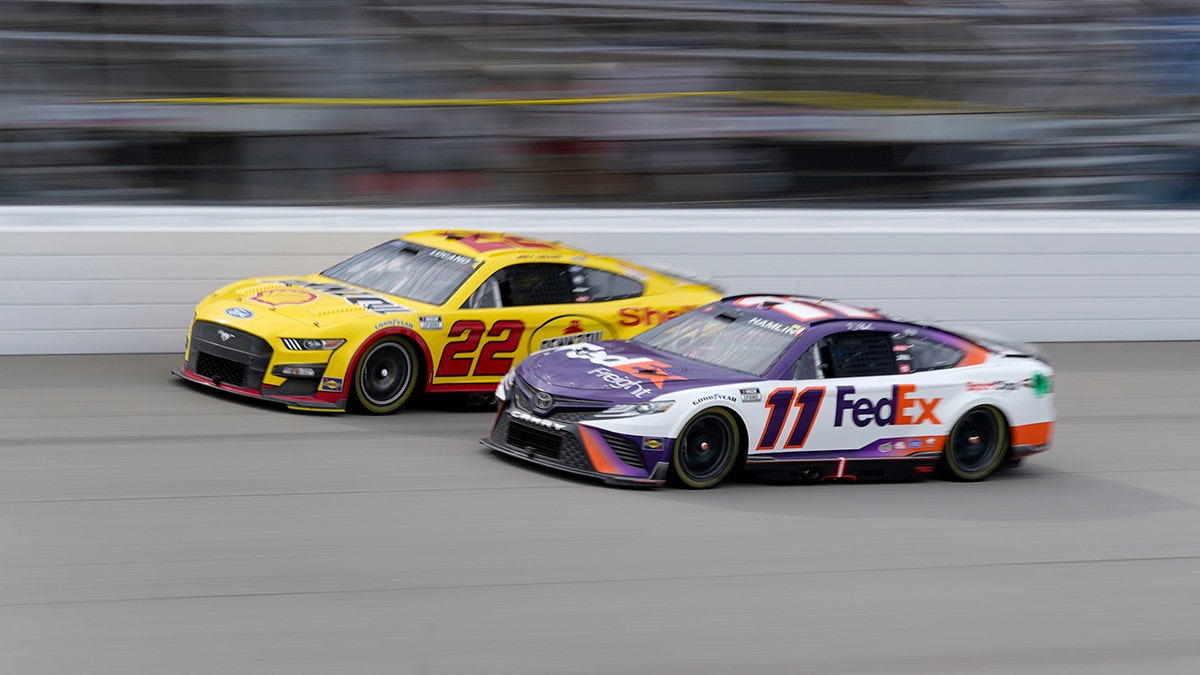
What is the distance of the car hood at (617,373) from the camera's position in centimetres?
775

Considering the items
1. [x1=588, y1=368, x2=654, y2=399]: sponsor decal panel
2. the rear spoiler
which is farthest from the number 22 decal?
the rear spoiler

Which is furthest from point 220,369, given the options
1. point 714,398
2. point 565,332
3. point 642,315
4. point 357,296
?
point 714,398

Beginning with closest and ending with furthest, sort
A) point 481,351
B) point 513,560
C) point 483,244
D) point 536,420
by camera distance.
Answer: point 513,560 < point 536,420 < point 481,351 < point 483,244

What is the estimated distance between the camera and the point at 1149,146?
57.0 feet

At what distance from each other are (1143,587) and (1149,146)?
483 inches

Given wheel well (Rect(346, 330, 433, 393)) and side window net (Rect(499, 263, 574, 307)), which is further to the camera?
side window net (Rect(499, 263, 574, 307))

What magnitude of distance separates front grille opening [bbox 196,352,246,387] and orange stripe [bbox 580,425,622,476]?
2.83 m

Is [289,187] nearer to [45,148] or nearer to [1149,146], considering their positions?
[45,148]

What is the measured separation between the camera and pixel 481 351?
31.9ft

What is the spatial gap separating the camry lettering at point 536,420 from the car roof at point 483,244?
2192 mm

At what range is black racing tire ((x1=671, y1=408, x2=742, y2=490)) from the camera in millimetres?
7715

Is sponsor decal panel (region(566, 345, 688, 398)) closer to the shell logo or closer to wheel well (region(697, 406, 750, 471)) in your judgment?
wheel well (region(697, 406, 750, 471))

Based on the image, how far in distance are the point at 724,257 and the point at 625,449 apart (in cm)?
536

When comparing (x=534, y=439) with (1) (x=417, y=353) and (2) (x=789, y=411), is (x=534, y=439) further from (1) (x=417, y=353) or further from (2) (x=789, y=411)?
(1) (x=417, y=353)
